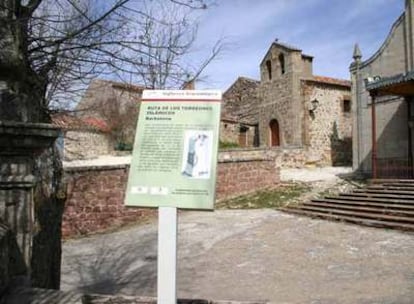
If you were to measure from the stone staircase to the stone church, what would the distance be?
1065 centimetres

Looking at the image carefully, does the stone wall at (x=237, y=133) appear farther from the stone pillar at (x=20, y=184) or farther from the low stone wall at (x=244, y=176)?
the stone pillar at (x=20, y=184)

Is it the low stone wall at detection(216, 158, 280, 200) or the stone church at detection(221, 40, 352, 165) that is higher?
the stone church at detection(221, 40, 352, 165)

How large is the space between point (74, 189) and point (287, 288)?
28.6 ft

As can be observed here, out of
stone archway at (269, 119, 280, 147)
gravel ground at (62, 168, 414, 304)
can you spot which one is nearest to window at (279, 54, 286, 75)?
stone archway at (269, 119, 280, 147)

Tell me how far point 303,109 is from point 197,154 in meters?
23.9

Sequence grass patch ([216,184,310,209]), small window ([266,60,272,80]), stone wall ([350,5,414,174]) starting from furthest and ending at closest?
small window ([266,60,272,80]), stone wall ([350,5,414,174]), grass patch ([216,184,310,209])

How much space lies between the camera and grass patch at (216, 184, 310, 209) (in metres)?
15.3

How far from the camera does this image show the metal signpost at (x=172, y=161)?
10.9 ft

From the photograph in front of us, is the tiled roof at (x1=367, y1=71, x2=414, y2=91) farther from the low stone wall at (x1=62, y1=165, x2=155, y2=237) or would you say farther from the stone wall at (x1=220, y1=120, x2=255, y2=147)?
the stone wall at (x1=220, y1=120, x2=255, y2=147)

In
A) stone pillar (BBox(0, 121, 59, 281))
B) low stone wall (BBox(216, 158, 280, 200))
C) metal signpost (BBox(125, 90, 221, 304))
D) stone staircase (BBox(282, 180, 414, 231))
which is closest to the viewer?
metal signpost (BBox(125, 90, 221, 304))

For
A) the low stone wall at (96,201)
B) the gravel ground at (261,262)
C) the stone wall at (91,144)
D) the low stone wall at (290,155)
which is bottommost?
the gravel ground at (261,262)

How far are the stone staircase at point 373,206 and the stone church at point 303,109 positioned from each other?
10653 mm

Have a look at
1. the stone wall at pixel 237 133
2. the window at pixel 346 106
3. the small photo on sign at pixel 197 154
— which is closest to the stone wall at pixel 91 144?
the stone wall at pixel 237 133

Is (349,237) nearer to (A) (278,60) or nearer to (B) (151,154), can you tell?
(B) (151,154)
